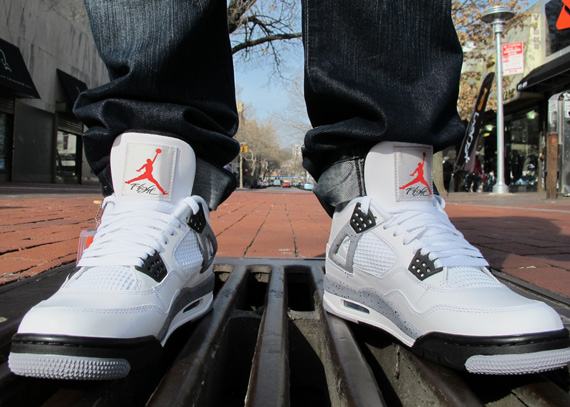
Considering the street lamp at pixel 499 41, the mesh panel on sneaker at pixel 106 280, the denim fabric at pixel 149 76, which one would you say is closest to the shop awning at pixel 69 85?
the street lamp at pixel 499 41

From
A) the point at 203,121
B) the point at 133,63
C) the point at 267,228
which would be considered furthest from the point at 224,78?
the point at 267,228

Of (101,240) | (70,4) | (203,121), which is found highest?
(70,4)

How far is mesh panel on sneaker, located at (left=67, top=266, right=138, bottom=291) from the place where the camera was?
76 cm

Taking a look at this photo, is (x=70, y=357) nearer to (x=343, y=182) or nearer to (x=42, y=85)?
(x=343, y=182)

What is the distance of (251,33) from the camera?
48.2 feet

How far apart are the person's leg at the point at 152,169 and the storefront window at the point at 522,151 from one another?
15090 mm

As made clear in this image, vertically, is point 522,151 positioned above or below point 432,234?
above

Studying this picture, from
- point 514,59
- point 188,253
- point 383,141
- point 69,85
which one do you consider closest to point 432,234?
point 383,141

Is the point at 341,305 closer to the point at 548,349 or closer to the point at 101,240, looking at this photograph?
the point at 548,349

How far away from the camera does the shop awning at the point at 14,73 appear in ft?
41.3

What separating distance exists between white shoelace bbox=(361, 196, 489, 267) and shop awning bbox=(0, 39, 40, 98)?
1501 cm

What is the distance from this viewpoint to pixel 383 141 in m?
1.02

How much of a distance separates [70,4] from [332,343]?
20.2 meters

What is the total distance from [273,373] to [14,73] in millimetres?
15959
